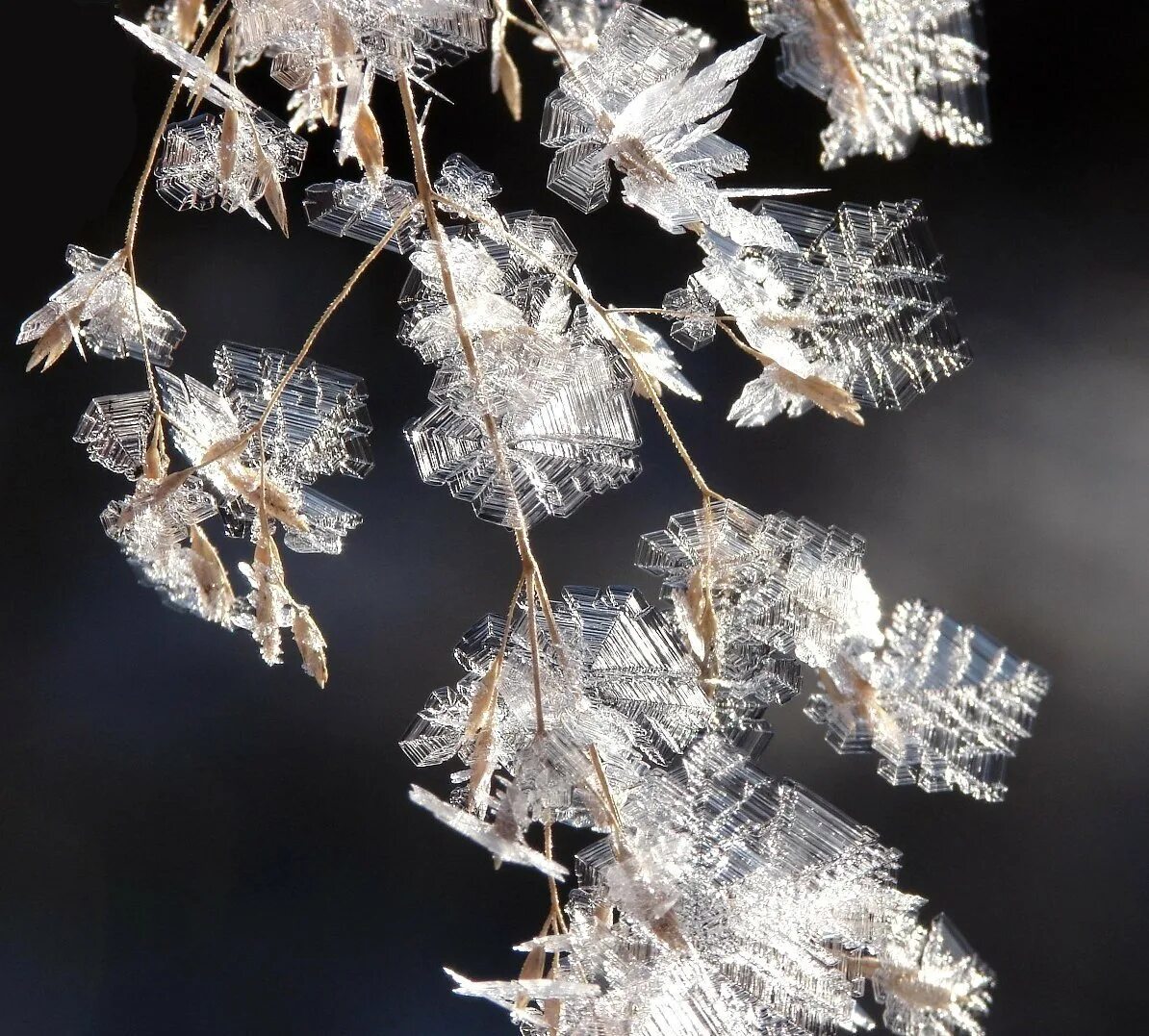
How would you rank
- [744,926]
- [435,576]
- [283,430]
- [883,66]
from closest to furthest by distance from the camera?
[883,66]
[744,926]
[283,430]
[435,576]

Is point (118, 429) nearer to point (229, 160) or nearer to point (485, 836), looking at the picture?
point (229, 160)

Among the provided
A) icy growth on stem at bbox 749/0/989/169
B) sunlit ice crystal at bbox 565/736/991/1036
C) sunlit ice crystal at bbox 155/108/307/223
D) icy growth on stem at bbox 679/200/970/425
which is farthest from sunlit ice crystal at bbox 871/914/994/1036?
sunlit ice crystal at bbox 155/108/307/223

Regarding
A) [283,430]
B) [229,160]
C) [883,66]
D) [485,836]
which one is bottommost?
[485,836]

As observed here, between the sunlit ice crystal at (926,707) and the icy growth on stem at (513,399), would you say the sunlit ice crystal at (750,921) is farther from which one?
the icy growth on stem at (513,399)

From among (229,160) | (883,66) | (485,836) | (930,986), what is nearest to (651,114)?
(883,66)

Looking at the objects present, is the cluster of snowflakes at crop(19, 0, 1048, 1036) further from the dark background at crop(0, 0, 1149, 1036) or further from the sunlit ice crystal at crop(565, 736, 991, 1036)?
the dark background at crop(0, 0, 1149, 1036)

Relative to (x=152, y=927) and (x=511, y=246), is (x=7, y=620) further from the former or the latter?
(x=511, y=246)

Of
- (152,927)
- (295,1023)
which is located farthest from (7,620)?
(295,1023)
